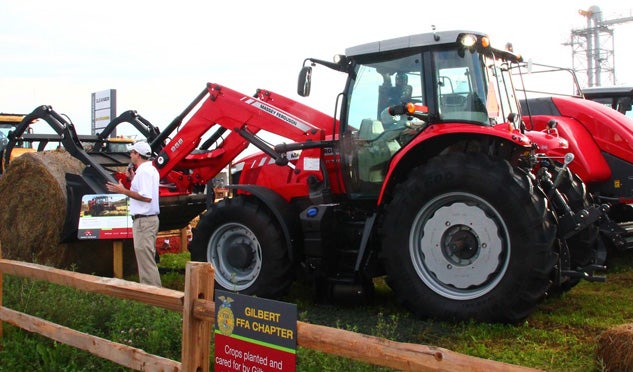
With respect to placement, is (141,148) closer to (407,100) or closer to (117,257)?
(117,257)

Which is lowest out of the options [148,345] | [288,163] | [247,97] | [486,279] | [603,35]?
[148,345]

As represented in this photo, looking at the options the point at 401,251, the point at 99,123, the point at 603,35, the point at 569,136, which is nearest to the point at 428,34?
the point at 401,251

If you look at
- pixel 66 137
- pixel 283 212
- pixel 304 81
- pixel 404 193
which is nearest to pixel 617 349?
pixel 404 193

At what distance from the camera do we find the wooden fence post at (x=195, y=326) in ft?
12.2

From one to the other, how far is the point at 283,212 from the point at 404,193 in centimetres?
146

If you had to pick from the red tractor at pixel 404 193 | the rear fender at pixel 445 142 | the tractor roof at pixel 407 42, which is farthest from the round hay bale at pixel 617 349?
the tractor roof at pixel 407 42

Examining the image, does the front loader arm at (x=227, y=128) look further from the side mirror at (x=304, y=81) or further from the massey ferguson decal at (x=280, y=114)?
the side mirror at (x=304, y=81)

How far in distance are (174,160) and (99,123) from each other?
1503cm

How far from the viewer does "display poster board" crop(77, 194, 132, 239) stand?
27.1 ft

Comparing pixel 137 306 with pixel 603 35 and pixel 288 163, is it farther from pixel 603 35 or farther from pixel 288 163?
pixel 603 35

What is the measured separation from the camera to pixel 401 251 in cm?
591

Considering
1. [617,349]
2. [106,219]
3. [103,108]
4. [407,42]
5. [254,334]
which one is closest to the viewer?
[254,334]

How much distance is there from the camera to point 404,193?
594 centimetres

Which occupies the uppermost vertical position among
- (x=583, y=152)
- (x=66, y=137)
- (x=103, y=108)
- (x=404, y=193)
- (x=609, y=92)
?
(x=103, y=108)
